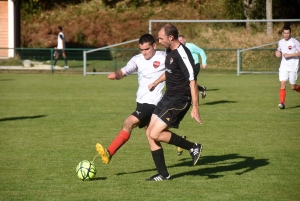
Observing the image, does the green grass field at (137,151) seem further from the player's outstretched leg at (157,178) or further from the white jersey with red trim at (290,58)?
the white jersey with red trim at (290,58)

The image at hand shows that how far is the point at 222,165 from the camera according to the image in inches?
360

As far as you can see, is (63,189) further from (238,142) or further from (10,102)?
(10,102)

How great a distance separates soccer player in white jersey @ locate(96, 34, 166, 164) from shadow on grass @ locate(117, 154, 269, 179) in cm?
60

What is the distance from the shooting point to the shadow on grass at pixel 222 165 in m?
8.54

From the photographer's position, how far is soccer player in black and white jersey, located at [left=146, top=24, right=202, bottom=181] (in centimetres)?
776

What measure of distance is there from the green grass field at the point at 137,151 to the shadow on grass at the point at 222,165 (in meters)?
0.01

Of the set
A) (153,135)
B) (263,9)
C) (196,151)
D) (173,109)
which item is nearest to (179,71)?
(173,109)

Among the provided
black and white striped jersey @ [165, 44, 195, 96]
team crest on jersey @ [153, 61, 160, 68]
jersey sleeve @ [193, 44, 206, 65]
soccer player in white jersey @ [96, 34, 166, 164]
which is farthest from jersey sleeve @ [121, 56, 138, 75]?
jersey sleeve @ [193, 44, 206, 65]

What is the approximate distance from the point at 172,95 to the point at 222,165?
65.3 inches

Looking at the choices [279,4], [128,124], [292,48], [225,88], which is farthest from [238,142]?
[279,4]

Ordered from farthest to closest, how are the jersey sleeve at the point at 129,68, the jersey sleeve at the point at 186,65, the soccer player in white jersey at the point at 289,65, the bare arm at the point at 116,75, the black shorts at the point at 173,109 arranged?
the soccer player in white jersey at the point at 289,65 → the jersey sleeve at the point at 129,68 → the bare arm at the point at 116,75 → the black shorts at the point at 173,109 → the jersey sleeve at the point at 186,65

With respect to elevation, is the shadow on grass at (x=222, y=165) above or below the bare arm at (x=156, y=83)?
below

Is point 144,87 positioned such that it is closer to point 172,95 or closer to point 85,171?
point 172,95

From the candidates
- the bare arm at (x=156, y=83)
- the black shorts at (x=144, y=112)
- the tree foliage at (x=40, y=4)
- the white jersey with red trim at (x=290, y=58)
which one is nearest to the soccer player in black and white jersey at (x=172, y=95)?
the bare arm at (x=156, y=83)
